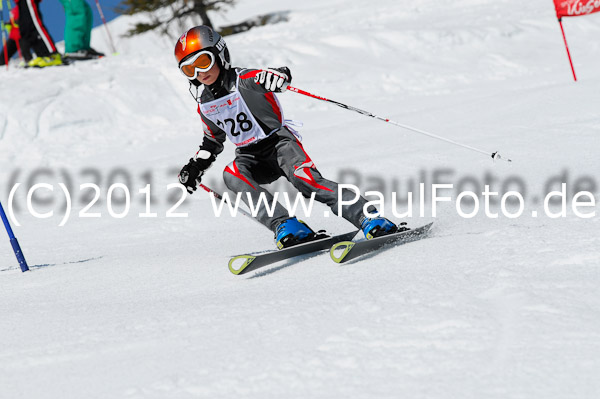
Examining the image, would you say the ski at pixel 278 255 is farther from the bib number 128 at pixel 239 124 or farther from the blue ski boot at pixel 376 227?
the bib number 128 at pixel 239 124

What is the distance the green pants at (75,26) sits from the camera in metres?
13.0

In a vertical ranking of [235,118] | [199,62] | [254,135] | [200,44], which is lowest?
[254,135]

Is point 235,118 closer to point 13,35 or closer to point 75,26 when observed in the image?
point 75,26

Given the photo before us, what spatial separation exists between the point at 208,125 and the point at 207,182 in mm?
3194

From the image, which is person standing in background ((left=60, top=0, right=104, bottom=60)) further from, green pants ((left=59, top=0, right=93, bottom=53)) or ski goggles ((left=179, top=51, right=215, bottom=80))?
ski goggles ((left=179, top=51, right=215, bottom=80))

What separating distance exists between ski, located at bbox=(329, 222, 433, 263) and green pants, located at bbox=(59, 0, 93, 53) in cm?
1130

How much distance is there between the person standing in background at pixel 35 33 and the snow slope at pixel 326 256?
0.98 metres

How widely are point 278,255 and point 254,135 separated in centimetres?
84

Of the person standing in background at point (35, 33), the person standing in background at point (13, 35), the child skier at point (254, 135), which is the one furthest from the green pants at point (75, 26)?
the child skier at point (254, 135)

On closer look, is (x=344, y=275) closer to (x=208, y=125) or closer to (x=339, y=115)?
(x=208, y=125)

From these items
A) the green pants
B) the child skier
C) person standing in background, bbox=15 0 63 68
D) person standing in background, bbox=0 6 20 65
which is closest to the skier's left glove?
the child skier

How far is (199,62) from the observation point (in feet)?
12.3

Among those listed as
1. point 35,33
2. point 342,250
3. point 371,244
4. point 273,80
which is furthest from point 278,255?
point 35,33

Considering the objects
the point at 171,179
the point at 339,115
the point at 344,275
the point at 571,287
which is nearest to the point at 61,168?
the point at 171,179
